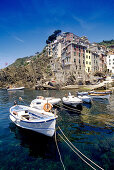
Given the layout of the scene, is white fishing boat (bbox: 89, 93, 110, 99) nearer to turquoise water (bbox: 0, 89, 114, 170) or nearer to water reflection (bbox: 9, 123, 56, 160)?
turquoise water (bbox: 0, 89, 114, 170)

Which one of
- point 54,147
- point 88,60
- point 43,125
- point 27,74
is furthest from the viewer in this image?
point 27,74

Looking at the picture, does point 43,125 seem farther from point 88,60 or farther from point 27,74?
point 27,74

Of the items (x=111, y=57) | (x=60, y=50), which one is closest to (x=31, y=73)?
(x=60, y=50)

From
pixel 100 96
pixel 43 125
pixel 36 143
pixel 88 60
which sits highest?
pixel 88 60

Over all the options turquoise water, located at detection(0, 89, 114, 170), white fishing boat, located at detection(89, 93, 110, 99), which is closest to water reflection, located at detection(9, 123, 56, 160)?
turquoise water, located at detection(0, 89, 114, 170)

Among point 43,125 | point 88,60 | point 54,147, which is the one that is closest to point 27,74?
point 88,60

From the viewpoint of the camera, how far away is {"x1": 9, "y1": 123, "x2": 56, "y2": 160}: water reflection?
9.73 meters

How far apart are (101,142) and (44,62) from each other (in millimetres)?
86360

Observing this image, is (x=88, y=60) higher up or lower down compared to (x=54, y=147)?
higher up

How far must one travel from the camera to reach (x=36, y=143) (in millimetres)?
11328

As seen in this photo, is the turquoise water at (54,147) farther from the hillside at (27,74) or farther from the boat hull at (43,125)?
the hillside at (27,74)

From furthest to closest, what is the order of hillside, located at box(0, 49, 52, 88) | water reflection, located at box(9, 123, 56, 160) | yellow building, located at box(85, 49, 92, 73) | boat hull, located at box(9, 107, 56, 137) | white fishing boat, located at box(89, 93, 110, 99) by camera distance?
hillside, located at box(0, 49, 52, 88)
yellow building, located at box(85, 49, 92, 73)
white fishing boat, located at box(89, 93, 110, 99)
boat hull, located at box(9, 107, 56, 137)
water reflection, located at box(9, 123, 56, 160)

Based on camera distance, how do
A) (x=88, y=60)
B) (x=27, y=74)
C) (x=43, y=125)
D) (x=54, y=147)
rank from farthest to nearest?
(x=27, y=74) → (x=88, y=60) → (x=43, y=125) → (x=54, y=147)

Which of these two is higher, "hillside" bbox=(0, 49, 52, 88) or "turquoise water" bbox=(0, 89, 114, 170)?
"hillside" bbox=(0, 49, 52, 88)
